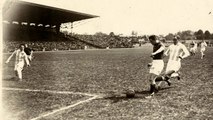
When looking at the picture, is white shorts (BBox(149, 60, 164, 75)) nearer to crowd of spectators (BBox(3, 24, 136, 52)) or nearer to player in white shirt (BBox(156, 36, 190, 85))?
player in white shirt (BBox(156, 36, 190, 85))

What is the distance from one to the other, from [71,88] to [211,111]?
19.4ft

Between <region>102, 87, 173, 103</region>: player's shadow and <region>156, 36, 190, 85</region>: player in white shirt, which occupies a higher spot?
<region>156, 36, 190, 85</region>: player in white shirt

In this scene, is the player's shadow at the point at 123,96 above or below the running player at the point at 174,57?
below

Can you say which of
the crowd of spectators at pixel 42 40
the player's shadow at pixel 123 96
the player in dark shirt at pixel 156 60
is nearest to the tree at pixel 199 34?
the crowd of spectators at pixel 42 40

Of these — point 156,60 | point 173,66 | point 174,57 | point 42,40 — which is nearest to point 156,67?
point 156,60

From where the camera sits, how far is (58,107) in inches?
357

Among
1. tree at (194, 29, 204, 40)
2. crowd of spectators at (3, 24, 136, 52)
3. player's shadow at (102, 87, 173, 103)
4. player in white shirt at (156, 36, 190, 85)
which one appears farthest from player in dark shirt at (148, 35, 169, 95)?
tree at (194, 29, 204, 40)

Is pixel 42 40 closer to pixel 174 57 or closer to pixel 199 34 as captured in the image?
pixel 174 57

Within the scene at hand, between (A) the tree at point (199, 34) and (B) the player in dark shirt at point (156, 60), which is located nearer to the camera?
(B) the player in dark shirt at point (156, 60)

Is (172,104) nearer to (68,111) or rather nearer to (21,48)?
(68,111)

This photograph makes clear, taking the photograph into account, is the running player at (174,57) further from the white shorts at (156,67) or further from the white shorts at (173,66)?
the white shorts at (156,67)

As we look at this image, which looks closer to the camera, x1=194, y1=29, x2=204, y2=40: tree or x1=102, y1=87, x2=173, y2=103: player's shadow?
x1=102, y1=87, x2=173, y2=103: player's shadow

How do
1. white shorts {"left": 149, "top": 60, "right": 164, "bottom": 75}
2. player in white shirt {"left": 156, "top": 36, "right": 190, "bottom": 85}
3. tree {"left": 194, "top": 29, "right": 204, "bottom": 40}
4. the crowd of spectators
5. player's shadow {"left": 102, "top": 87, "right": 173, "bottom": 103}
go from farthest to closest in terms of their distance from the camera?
tree {"left": 194, "top": 29, "right": 204, "bottom": 40} < the crowd of spectators < player in white shirt {"left": 156, "top": 36, "right": 190, "bottom": 85} < white shorts {"left": 149, "top": 60, "right": 164, "bottom": 75} < player's shadow {"left": 102, "top": 87, "right": 173, "bottom": 103}

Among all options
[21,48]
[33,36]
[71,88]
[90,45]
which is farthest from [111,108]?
[90,45]
